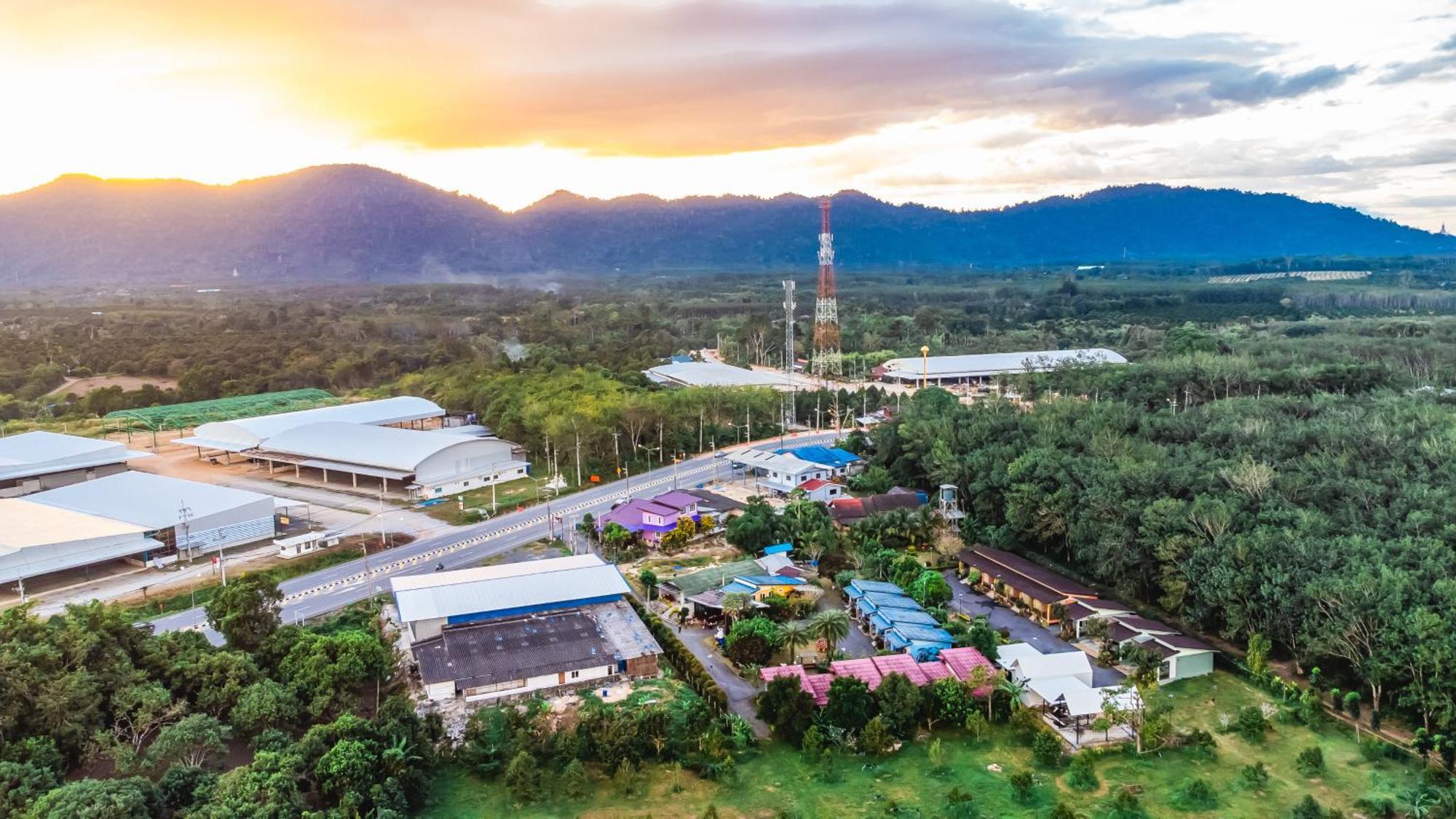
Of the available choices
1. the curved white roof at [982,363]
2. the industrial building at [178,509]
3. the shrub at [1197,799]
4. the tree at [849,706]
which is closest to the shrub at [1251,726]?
the shrub at [1197,799]

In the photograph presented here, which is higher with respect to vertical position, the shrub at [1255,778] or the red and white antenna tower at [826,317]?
the red and white antenna tower at [826,317]

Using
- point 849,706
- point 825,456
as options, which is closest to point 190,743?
point 849,706

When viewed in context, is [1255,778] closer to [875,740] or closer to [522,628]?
[875,740]

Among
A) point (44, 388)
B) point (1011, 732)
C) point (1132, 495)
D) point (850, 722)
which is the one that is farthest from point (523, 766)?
point (44, 388)

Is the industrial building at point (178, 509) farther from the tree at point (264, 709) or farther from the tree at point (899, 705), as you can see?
the tree at point (899, 705)

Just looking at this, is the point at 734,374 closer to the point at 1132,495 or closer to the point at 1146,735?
the point at 1132,495
